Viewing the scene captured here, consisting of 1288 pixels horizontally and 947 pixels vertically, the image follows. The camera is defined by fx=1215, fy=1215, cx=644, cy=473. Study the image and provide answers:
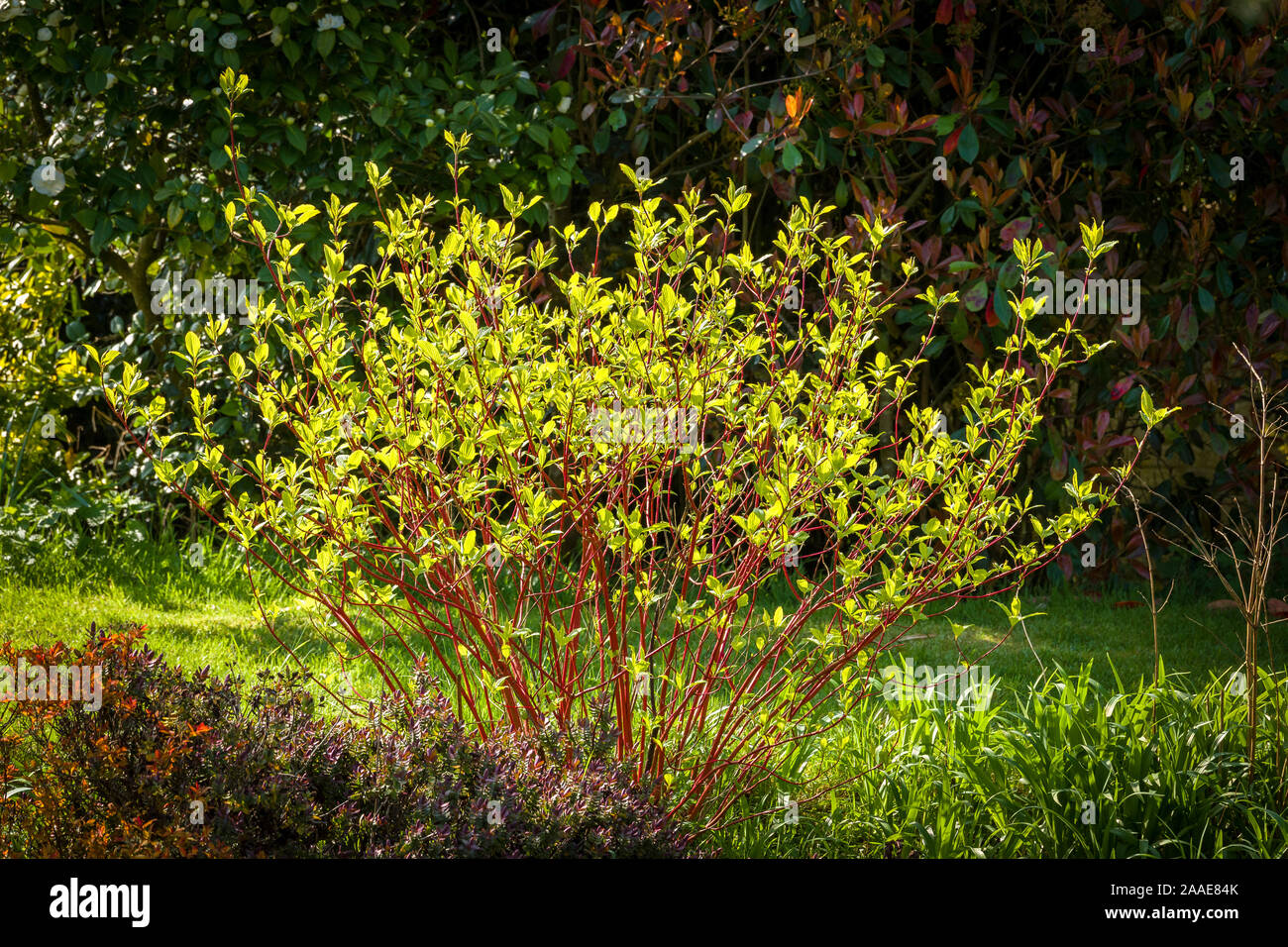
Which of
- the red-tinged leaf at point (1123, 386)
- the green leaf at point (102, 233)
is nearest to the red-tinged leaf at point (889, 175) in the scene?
the red-tinged leaf at point (1123, 386)

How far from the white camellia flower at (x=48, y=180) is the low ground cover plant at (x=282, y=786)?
9.04ft

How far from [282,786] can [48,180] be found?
11.2 feet

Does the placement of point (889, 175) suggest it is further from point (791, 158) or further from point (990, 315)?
point (990, 315)

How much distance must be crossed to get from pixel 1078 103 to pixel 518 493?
11.4 ft

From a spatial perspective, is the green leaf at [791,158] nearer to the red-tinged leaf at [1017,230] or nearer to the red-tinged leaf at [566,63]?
the red-tinged leaf at [1017,230]

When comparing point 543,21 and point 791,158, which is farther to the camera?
point 543,21

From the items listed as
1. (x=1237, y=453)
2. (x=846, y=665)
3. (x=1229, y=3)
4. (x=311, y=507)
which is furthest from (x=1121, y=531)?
(x=311, y=507)

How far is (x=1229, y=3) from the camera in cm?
468

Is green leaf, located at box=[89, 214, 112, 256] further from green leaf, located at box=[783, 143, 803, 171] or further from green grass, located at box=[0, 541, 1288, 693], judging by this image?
green leaf, located at box=[783, 143, 803, 171]

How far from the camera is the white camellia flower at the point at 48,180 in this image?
4738 millimetres

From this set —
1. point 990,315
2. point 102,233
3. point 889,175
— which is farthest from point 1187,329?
point 102,233

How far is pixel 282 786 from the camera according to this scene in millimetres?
2316
